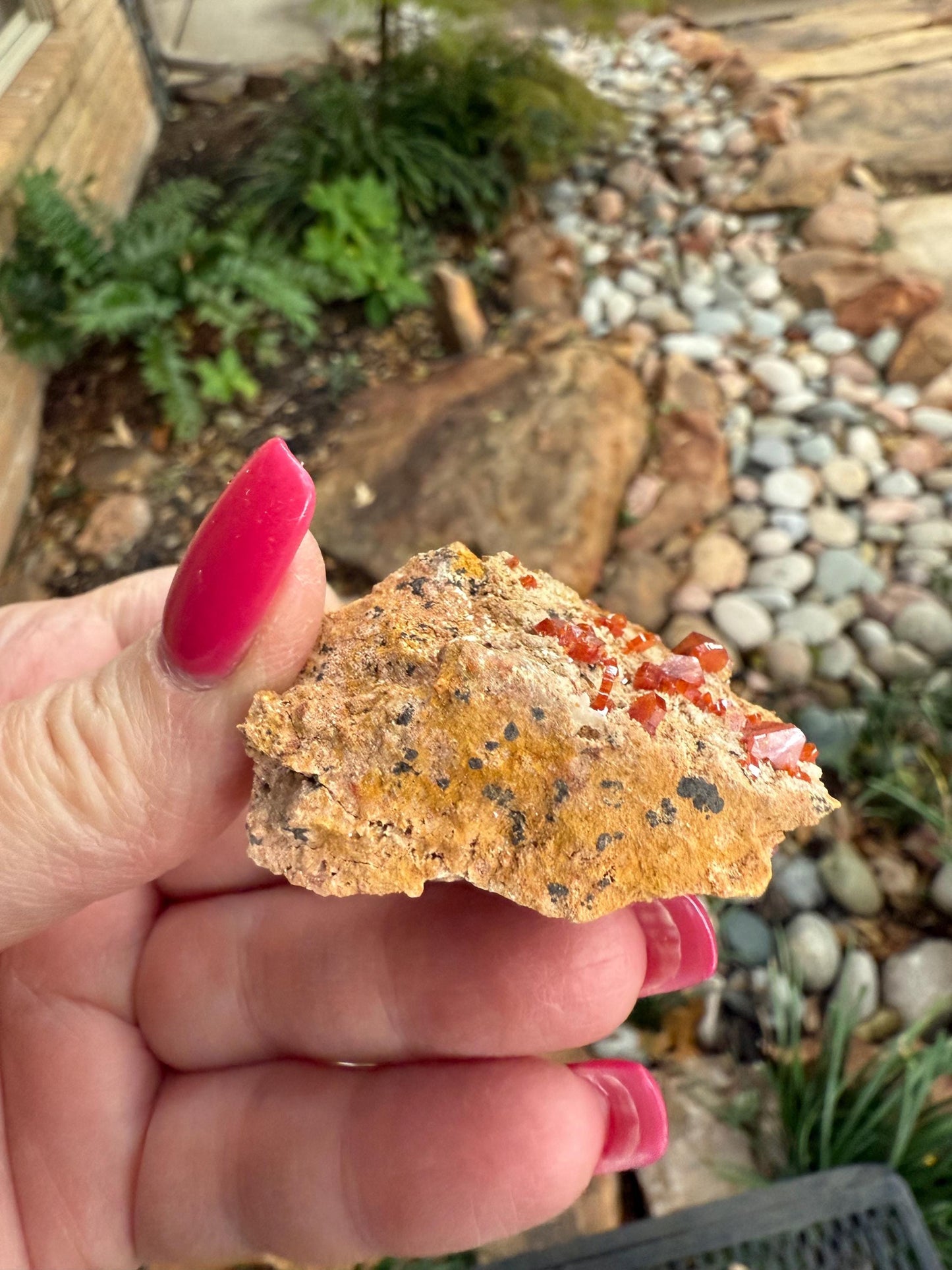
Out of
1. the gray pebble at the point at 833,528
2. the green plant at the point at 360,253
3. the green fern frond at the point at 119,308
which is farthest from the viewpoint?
the green plant at the point at 360,253

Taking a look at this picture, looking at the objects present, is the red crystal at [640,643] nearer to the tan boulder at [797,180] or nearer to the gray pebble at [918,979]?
the gray pebble at [918,979]

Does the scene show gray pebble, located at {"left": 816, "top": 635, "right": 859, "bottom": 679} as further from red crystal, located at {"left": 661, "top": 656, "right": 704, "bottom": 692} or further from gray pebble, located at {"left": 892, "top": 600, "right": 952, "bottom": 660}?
red crystal, located at {"left": 661, "top": 656, "right": 704, "bottom": 692}

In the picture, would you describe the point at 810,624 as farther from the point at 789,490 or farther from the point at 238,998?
the point at 238,998

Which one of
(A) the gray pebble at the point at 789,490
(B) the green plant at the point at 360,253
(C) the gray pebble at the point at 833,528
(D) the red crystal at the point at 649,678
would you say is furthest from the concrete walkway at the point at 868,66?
(D) the red crystal at the point at 649,678

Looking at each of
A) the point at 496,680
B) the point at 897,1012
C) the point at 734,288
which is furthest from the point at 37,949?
the point at 734,288

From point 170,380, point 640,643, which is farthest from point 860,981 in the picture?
point 170,380
